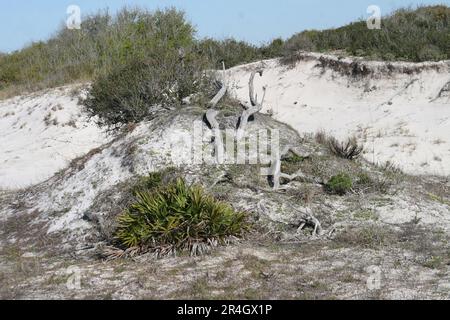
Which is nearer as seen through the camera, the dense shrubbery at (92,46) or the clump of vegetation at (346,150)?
the clump of vegetation at (346,150)

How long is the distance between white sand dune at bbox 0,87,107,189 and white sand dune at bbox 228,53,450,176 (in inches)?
225

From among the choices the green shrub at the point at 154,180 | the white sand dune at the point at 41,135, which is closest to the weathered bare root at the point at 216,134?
the green shrub at the point at 154,180

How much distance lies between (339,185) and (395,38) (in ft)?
40.2

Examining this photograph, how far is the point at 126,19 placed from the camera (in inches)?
1249

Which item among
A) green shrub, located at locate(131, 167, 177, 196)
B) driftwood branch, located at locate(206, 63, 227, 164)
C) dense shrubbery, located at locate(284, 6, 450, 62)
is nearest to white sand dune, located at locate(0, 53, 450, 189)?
dense shrubbery, located at locate(284, 6, 450, 62)

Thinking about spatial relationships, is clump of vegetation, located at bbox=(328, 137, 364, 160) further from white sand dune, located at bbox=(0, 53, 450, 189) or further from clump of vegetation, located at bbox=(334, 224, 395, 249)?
clump of vegetation, located at bbox=(334, 224, 395, 249)

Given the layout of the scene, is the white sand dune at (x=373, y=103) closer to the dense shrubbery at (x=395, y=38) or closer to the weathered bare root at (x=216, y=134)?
the dense shrubbery at (x=395, y=38)

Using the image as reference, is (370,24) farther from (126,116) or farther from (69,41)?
(69,41)

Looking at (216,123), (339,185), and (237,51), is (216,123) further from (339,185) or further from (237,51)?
(237,51)

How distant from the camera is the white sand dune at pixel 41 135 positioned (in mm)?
19734

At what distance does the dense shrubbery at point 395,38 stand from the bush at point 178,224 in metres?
13.8

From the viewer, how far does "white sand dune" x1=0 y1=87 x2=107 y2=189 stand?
64.7 ft

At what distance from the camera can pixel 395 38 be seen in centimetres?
2212

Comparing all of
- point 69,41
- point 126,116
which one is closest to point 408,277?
point 126,116
